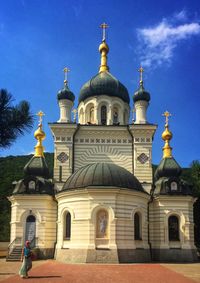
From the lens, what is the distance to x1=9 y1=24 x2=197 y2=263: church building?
74.3 feet

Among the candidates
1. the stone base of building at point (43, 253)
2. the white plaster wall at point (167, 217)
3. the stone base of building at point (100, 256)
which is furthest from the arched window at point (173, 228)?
the stone base of building at point (43, 253)

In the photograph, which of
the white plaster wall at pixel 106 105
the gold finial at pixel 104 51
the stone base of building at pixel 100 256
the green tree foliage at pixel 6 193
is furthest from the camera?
the green tree foliage at pixel 6 193

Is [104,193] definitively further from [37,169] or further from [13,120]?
[13,120]

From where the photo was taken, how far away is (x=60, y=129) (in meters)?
30.7

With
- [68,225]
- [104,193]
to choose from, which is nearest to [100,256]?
[68,225]

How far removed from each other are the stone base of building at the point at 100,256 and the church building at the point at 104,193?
0.18 feet

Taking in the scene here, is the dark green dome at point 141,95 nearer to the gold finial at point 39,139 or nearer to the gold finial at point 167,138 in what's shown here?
the gold finial at point 167,138

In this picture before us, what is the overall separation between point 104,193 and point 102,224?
1.82 meters

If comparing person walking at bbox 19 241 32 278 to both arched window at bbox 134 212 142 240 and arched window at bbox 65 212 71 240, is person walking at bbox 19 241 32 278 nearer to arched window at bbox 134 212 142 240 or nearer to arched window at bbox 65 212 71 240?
arched window at bbox 65 212 71 240

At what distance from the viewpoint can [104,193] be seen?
75.0ft

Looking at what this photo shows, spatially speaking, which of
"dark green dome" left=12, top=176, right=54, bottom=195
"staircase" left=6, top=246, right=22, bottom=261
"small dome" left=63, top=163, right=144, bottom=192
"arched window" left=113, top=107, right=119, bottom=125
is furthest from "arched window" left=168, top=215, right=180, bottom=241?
"arched window" left=113, top=107, right=119, bottom=125

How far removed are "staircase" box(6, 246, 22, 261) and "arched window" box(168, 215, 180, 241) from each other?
10.3 metres

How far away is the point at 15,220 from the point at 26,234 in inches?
48.4

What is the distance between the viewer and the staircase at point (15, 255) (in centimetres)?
2428
